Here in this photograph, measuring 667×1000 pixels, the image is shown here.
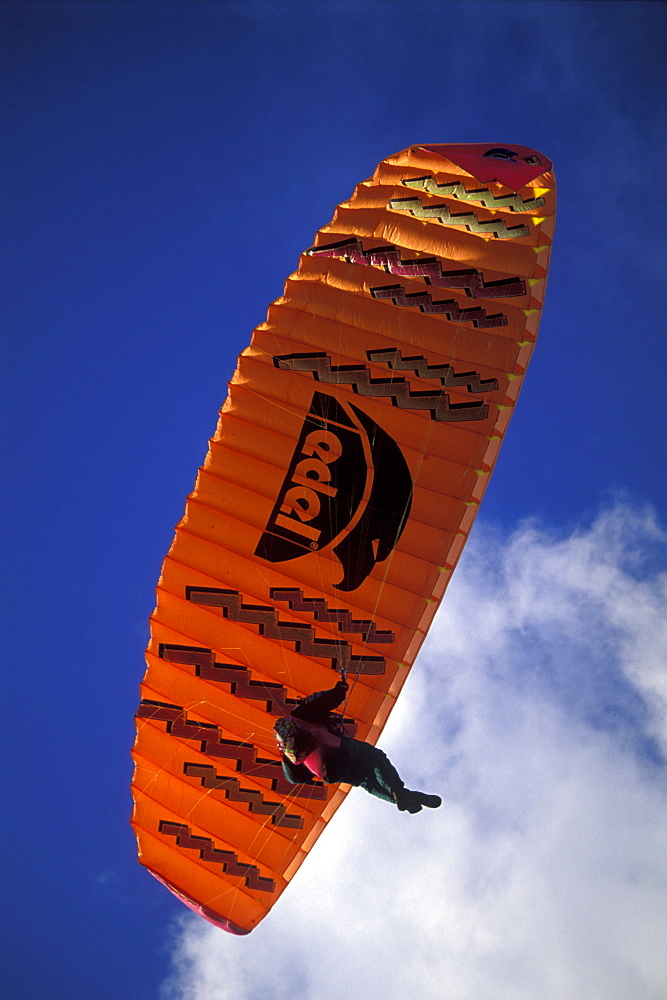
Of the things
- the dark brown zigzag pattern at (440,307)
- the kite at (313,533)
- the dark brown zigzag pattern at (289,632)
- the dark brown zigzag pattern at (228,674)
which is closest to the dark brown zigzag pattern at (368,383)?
the kite at (313,533)

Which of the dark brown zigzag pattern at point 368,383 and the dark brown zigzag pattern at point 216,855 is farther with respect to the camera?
the dark brown zigzag pattern at point 216,855

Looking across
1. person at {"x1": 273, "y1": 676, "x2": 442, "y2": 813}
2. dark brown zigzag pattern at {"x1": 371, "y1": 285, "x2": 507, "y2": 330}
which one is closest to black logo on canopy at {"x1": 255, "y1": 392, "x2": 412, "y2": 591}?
dark brown zigzag pattern at {"x1": 371, "y1": 285, "x2": 507, "y2": 330}

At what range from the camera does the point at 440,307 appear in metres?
8.39

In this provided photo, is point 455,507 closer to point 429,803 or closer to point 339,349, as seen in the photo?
point 339,349

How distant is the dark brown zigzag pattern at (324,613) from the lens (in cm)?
852

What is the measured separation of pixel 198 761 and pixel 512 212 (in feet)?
20.9

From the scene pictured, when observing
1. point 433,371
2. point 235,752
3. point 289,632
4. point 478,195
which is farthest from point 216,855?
point 478,195

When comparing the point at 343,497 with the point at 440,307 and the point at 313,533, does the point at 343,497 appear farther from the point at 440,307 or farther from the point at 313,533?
the point at 440,307

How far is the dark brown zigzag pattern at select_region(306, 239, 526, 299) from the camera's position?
8125 millimetres

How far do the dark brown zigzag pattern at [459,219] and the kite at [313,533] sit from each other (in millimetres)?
24

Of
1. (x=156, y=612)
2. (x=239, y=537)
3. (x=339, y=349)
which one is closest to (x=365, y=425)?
(x=339, y=349)

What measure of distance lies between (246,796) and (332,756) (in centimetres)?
147

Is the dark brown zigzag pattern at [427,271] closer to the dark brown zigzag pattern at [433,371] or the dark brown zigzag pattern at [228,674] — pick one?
the dark brown zigzag pattern at [433,371]

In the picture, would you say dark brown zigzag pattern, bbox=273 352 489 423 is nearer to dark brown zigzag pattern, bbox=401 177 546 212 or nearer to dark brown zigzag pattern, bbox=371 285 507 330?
dark brown zigzag pattern, bbox=371 285 507 330
